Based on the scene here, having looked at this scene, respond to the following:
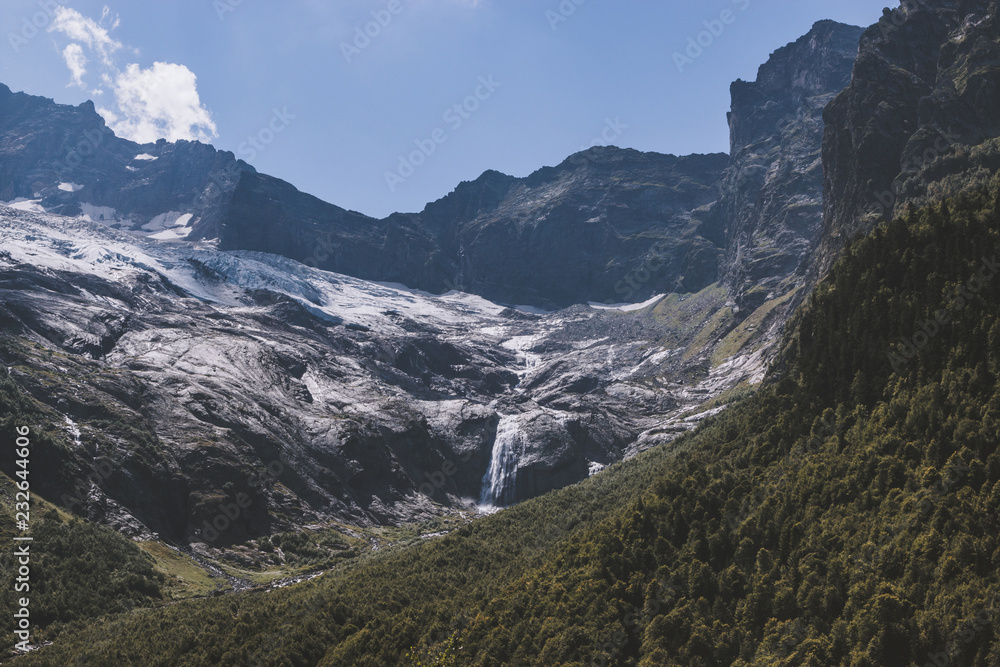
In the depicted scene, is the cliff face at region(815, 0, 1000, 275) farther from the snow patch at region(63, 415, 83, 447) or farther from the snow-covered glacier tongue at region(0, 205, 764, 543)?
the snow patch at region(63, 415, 83, 447)

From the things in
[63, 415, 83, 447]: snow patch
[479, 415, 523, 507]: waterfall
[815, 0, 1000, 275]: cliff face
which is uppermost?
[815, 0, 1000, 275]: cliff face

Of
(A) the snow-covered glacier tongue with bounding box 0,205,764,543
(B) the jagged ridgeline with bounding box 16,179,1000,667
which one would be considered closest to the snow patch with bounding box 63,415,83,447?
(A) the snow-covered glacier tongue with bounding box 0,205,764,543

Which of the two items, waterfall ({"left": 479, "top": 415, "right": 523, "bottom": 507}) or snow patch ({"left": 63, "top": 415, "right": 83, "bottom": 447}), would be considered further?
waterfall ({"left": 479, "top": 415, "right": 523, "bottom": 507})

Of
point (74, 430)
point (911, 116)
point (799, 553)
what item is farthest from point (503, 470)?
point (799, 553)

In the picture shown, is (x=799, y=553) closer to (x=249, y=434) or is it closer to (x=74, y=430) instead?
(x=74, y=430)

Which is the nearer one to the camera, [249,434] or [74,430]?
[74,430]

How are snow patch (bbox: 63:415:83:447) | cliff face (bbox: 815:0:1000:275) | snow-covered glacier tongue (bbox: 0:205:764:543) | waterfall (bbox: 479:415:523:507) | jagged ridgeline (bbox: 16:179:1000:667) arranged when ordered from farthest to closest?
waterfall (bbox: 479:415:523:507), cliff face (bbox: 815:0:1000:275), snow-covered glacier tongue (bbox: 0:205:764:543), snow patch (bbox: 63:415:83:447), jagged ridgeline (bbox: 16:179:1000:667)

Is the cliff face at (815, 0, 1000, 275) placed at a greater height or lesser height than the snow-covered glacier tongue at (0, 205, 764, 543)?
greater
